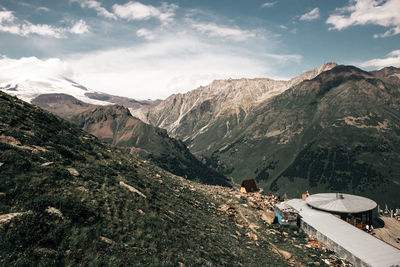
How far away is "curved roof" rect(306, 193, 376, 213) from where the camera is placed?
57.7 meters

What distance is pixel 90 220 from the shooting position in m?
16.4

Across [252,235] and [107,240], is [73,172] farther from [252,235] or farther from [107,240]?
[252,235]

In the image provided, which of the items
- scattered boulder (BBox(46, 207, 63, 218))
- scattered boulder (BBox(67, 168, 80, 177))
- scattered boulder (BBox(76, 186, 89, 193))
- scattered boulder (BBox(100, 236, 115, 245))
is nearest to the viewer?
scattered boulder (BBox(46, 207, 63, 218))

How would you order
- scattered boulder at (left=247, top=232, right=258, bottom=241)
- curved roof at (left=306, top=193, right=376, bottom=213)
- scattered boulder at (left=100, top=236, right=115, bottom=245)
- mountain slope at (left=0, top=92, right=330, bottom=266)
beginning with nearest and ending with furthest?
1. mountain slope at (left=0, top=92, right=330, bottom=266)
2. scattered boulder at (left=100, top=236, right=115, bottom=245)
3. scattered boulder at (left=247, top=232, right=258, bottom=241)
4. curved roof at (left=306, top=193, right=376, bottom=213)

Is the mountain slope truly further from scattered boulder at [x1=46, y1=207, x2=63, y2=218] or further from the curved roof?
the curved roof

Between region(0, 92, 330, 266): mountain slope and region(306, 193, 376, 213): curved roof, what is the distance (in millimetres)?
29886

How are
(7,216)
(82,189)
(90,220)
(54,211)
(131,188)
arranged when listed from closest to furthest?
(7,216) → (54,211) → (90,220) → (82,189) → (131,188)

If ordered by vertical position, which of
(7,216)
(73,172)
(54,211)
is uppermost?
(73,172)

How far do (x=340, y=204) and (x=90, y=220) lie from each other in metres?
63.9

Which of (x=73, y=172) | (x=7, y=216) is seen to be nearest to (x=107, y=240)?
(x=7, y=216)

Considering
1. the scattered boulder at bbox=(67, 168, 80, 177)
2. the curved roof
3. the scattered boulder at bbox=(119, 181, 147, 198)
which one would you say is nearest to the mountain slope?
the scattered boulder at bbox=(67, 168, 80, 177)

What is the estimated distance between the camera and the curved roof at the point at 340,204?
5772cm

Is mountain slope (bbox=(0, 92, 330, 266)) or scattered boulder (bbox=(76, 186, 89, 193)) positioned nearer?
mountain slope (bbox=(0, 92, 330, 266))

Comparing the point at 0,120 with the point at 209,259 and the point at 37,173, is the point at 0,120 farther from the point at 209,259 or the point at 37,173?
the point at 209,259
